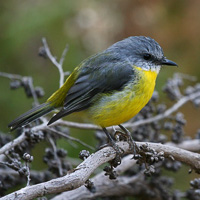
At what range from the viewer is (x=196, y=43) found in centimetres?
614

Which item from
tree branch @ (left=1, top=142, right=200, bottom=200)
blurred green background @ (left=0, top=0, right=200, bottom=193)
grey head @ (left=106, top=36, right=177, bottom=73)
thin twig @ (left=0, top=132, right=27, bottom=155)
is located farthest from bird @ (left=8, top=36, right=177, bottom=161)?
blurred green background @ (left=0, top=0, right=200, bottom=193)

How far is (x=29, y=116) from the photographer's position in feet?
11.6

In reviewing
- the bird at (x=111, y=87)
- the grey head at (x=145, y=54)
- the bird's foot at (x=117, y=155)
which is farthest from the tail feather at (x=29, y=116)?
the grey head at (x=145, y=54)

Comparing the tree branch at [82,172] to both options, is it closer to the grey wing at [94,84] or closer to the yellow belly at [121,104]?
the yellow belly at [121,104]

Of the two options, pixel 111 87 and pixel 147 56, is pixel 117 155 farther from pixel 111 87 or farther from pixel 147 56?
pixel 147 56

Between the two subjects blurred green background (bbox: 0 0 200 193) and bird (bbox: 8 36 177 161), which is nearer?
bird (bbox: 8 36 177 161)

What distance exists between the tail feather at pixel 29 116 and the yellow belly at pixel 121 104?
376mm

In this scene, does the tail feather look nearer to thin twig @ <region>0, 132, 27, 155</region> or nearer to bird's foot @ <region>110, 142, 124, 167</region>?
thin twig @ <region>0, 132, 27, 155</region>

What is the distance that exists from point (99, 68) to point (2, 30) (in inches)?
68.7

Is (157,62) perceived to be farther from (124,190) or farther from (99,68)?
(124,190)

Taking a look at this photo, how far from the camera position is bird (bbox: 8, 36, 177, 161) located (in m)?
3.43

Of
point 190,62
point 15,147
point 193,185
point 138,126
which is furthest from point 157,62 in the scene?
point 190,62

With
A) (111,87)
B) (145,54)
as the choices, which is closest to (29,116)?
(111,87)

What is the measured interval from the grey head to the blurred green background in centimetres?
137
